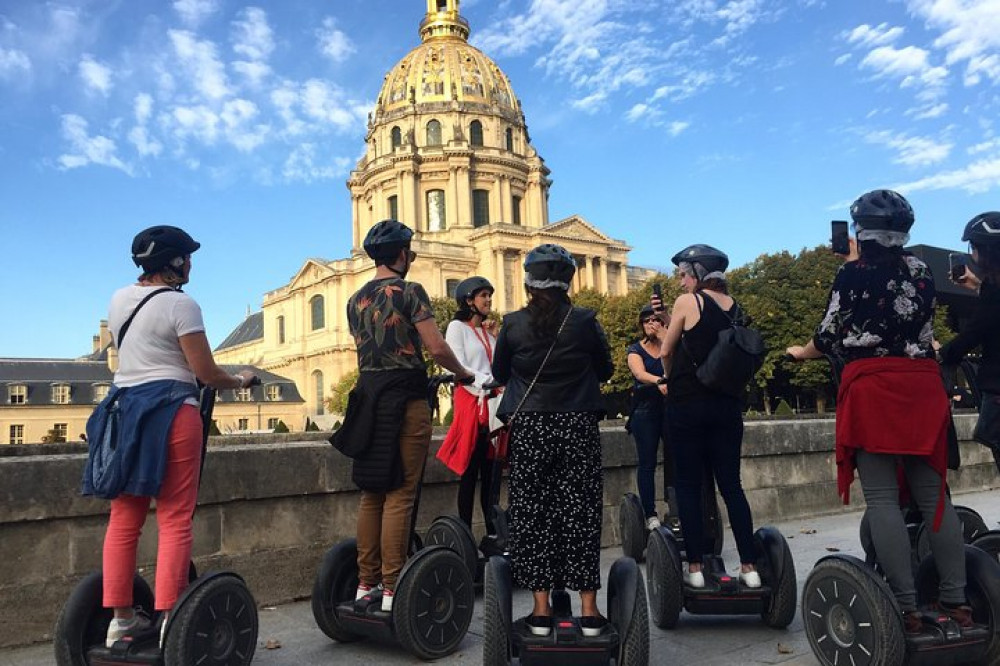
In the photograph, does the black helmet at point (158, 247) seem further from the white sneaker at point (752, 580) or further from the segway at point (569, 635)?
the white sneaker at point (752, 580)

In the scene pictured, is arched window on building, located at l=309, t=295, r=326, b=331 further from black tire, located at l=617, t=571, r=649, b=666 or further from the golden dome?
black tire, located at l=617, t=571, r=649, b=666

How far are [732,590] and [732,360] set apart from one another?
1252 mm

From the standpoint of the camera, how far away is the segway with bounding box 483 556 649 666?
333 cm

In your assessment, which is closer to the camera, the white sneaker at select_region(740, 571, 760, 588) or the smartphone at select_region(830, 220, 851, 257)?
the smartphone at select_region(830, 220, 851, 257)

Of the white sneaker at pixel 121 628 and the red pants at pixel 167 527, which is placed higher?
the red pants at pixel 167 527

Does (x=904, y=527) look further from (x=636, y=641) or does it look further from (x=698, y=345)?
(x=698, y=345)

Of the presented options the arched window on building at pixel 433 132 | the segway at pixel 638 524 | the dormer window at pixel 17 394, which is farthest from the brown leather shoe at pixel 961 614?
the arched window on building at pixel 433 132

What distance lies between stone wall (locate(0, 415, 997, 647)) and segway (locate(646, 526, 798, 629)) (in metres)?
1.92

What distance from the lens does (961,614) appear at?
11.2ft

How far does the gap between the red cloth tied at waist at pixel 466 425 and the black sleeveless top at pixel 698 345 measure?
1.43 m

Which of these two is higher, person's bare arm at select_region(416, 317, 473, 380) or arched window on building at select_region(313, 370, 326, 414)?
arched window on building at select_region(313, 370, 326, 414)

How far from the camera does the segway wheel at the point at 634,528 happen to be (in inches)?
248

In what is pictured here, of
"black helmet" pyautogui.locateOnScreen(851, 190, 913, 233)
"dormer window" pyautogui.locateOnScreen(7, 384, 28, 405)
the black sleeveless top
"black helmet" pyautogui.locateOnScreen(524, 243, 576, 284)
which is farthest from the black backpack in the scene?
"dormer window" pyautogui.locateOnScreen(7, 384, 28, 405)

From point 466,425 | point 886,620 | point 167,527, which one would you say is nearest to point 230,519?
point 466,425
